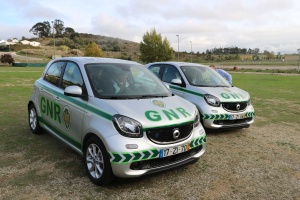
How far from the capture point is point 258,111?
8234 mm

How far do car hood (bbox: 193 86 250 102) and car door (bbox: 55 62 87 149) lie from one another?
9.64ft

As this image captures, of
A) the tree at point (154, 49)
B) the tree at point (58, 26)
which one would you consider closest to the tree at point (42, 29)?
the tree at point (58, 26)

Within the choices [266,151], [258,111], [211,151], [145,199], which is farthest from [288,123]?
[145,199]

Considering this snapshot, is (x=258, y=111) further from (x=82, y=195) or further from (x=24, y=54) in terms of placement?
(x=24, y=54)

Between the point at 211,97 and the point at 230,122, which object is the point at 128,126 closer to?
the point at 211,97

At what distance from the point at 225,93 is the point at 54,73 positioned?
368 cm

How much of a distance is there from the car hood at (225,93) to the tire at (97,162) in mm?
3196

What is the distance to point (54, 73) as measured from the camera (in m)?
4.60

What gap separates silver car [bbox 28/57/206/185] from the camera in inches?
116

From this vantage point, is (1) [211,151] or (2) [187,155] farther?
(1) [211,151]

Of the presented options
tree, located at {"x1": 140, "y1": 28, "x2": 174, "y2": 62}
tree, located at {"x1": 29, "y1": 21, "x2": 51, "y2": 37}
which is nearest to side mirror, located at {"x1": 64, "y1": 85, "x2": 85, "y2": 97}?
tree, located at {"x1": 140, "y1": 28, "x2": 174, "y2": 62}

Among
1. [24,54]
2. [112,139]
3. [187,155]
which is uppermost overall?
[24,54]

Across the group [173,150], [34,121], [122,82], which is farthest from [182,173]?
[34,121]

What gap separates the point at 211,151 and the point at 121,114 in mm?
2293
